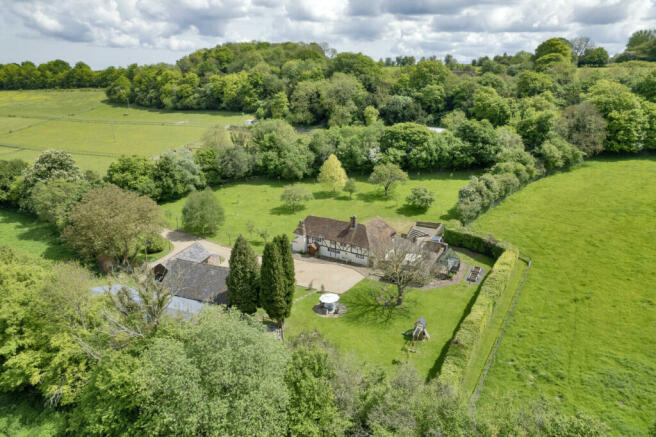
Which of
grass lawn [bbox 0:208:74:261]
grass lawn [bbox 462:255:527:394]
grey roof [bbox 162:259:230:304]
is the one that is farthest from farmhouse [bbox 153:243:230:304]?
grass lawn [bbox 462:255:527:394]

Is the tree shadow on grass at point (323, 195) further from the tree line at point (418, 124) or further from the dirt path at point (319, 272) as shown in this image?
the dirt path at point (319, 272)

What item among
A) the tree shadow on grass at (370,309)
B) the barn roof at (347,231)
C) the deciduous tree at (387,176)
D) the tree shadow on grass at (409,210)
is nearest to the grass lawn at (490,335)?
the tree shadow on grass at (370,309)

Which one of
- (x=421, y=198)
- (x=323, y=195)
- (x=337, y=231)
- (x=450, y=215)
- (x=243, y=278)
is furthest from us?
(x=323, y=195)

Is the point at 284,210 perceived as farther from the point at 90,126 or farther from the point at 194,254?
the point at 90,126

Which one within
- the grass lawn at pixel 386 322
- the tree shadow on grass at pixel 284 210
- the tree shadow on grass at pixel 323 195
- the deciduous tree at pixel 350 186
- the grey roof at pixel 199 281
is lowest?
the grass lawn at pixel 386 322

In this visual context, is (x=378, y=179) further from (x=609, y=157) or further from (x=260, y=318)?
(x=609, y=157)

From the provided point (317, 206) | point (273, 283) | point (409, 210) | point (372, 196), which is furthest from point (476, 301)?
point (372, 196)

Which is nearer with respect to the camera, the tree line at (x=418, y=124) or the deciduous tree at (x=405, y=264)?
the deciduous tree at (x=405, y=264)
